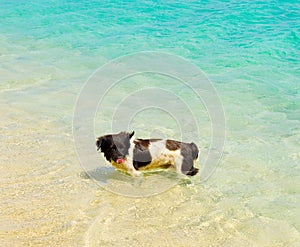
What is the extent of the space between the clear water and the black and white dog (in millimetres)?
300

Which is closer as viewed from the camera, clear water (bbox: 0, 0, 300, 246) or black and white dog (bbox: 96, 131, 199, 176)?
clear water (bbox: 0, 0, 300, 246)

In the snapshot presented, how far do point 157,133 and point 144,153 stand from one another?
221 cm

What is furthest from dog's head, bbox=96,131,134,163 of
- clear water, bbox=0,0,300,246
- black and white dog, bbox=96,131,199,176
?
clear water, bbox=0,0,300,246

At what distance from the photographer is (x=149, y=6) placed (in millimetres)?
22766

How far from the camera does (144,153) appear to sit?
6035 millimetres

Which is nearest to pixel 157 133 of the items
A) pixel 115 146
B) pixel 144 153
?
pixel 144 153

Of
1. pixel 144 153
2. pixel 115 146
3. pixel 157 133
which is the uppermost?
pixel 115 146

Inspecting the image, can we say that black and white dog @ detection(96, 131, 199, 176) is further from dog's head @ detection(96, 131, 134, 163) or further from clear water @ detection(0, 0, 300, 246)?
clear water @ detection(0, 0, 300, 246)

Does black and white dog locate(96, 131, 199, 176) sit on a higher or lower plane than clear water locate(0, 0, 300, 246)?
higher

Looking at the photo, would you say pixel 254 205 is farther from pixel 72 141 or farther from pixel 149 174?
pixel 72 141

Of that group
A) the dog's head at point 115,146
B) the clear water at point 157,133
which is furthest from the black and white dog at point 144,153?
the clear water at point 157,133

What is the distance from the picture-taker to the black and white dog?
5.94m

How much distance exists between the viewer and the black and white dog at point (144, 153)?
5.94 m

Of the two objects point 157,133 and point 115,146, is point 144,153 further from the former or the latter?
point 157,133
